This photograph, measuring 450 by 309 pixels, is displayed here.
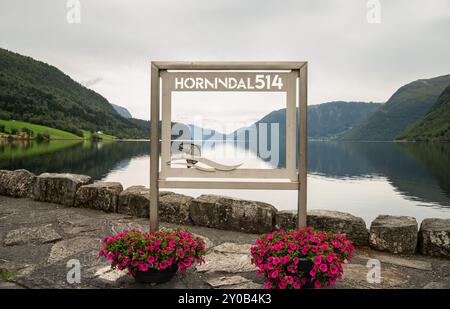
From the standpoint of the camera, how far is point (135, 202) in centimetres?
767

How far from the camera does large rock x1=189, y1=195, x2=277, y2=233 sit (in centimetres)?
649

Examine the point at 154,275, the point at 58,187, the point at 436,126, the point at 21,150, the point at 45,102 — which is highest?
the point at 45,102

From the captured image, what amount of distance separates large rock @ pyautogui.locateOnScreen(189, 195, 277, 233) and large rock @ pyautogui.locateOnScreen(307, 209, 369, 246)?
2.74 feet

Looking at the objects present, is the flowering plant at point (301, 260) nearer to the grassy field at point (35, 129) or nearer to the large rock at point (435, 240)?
the large rock at point (435, 240)

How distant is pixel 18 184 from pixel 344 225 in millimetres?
8487

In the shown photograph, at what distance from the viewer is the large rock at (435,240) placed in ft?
17.6

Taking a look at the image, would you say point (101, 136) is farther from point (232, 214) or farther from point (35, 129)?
point (232, 214)

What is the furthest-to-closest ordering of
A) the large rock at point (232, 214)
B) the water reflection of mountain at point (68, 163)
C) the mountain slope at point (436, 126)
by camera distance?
the mountain slope at point (436, 126), the water reflection of mountain at point (68, 163), the large rock at point (232, 214)

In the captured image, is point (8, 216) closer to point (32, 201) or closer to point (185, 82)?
point (32, 201)

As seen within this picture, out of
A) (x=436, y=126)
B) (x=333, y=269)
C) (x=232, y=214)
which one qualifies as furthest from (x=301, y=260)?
(x=436, y=126)

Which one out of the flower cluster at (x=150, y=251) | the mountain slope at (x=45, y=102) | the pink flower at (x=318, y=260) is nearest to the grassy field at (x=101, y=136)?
the mountain slope at (x=45, y=102)

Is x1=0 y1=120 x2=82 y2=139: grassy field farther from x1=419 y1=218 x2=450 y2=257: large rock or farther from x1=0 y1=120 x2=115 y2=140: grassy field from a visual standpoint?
→ x1=419 y1=218 x2=450 y2=257: large rock

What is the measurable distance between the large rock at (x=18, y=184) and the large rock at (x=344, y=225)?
7.54 meters

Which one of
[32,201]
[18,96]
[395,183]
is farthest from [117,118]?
[32,201]
